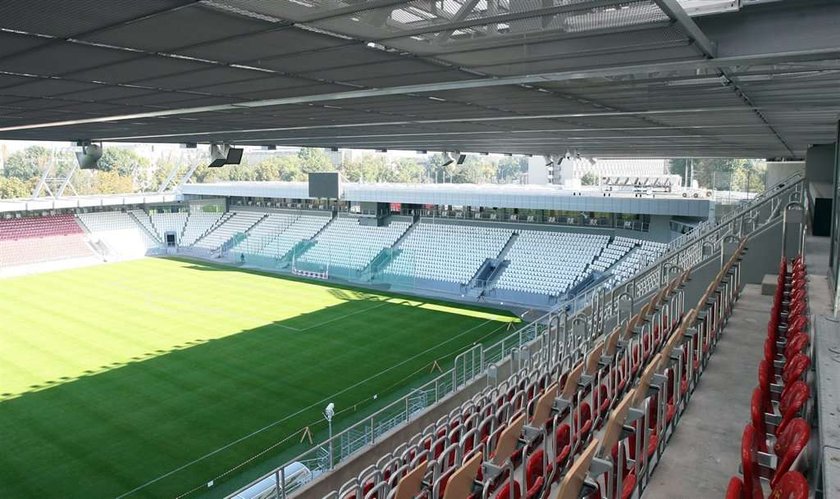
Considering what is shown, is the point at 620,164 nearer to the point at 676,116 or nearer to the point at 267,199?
the point at 267,199

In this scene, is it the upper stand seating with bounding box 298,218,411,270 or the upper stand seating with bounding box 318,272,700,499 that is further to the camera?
the upper stand seating with bounding box 298,218,411,270

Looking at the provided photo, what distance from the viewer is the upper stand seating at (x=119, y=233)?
A: 132 feet

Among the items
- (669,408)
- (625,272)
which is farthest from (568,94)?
(625,272)

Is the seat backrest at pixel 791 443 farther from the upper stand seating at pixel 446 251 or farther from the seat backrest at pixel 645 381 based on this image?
the upper stand seating at pixel 446 251

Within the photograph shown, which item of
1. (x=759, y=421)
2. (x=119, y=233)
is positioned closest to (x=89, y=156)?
(x=759, y=421)

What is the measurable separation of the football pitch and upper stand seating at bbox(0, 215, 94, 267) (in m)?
6.95

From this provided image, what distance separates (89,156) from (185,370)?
6.90m

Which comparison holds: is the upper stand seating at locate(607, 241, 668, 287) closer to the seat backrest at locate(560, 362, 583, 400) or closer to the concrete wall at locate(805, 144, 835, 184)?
the concrete wall at locate(805, 144, 835, 184)

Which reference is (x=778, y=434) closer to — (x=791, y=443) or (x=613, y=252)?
(x=791, y=443)

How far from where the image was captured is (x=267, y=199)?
150 ft

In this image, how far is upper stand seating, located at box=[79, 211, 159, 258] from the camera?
1587 inches

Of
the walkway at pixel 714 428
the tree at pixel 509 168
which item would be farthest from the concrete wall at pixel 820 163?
the tree at pixel 509 168

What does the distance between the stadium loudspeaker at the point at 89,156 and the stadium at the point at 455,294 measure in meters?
0.09

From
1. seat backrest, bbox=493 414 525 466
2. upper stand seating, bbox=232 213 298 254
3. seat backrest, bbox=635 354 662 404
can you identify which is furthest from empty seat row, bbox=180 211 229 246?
seat backrest, bbox=635 354 662 404
